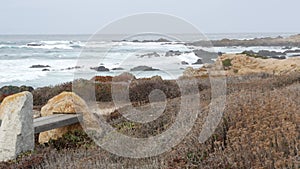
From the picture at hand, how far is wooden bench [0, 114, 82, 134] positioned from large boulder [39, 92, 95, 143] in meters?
0.23

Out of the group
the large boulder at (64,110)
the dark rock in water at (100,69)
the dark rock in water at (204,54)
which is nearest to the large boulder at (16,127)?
the large boulder at (64,110)

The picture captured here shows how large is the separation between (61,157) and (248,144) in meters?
3.08

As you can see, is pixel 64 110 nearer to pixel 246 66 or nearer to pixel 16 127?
pixel 16 127

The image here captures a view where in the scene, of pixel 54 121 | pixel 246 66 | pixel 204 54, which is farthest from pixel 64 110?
pixel 204 54

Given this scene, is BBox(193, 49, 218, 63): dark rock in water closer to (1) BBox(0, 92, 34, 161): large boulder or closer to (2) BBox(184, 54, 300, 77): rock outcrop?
(2) BBox(184, 54, 300, 77): rock outcrop

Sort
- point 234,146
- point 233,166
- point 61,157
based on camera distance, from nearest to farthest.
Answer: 1. point 233,166
2. point 234,146
3. point 61,157

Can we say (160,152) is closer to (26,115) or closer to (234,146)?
(234,146)

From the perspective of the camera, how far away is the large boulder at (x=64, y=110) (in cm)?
899

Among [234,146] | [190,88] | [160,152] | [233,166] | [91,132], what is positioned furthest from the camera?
[190,88]

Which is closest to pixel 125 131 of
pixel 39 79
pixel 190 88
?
pixel 190 88

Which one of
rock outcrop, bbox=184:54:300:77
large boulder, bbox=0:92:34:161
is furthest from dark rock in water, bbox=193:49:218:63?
large boulder, bbox=0:92:34:161

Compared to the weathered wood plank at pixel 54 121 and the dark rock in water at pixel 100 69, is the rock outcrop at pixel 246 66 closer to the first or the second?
the dark rock in water at pixel 100 69

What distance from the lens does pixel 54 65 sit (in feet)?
125

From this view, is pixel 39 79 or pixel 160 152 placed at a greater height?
pixel 160 152
